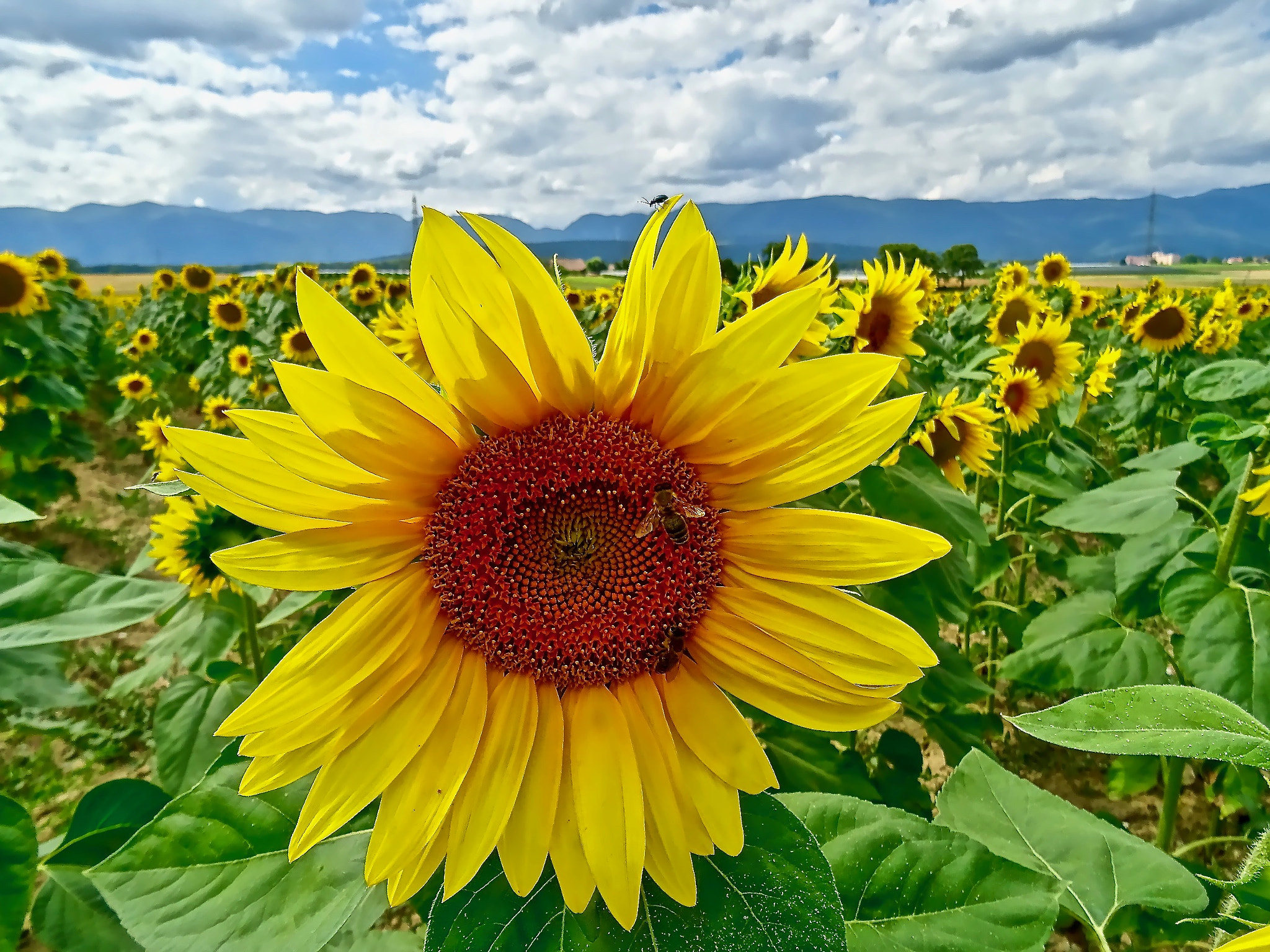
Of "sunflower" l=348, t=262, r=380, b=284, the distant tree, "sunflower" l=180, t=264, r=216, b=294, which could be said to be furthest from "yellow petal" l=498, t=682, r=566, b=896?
the distant tree

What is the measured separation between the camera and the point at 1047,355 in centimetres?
466

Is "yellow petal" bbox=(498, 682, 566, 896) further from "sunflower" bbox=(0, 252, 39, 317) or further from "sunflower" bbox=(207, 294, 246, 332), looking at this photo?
"sunflower" bbox=(207, 294, 246, 332)

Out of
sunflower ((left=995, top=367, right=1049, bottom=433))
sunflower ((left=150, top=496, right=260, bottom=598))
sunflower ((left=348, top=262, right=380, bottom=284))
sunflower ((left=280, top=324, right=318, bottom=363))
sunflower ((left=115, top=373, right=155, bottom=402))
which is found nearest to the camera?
sunflower ((left=150, top=496, right=260, bottom=598))

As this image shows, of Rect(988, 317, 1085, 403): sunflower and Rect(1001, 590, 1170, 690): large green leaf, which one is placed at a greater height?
Rect(988, 317, 1085, 403): sunflower

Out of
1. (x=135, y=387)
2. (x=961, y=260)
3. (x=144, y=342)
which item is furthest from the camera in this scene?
(x=961, y=260)

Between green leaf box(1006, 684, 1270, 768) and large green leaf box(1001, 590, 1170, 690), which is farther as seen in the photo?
large green leaf box(1001, 590, 1170, 690)

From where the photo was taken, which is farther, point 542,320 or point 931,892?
point 931,892

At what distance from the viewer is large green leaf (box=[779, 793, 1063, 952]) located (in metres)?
1.08

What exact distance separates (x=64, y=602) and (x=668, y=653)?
1.28 metres

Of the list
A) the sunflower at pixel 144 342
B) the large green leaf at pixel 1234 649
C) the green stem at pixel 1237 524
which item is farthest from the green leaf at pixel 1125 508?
the sunflower at pixel 144 342

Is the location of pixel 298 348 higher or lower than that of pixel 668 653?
lower

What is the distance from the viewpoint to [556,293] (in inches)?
34.1

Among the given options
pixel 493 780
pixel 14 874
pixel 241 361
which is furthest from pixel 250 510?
pixel 241 361

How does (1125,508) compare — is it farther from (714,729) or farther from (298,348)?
(298,348)
